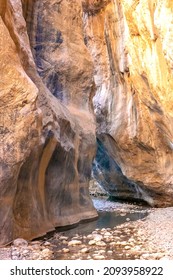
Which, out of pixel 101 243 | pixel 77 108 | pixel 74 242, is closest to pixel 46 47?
pixel 77 108

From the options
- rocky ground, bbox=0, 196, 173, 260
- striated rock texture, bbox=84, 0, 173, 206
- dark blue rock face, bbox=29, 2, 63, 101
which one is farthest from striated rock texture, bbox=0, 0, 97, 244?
striated rock texture, bbox=84, 0, 173, 206

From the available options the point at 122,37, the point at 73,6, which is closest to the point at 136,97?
the point at 122,37

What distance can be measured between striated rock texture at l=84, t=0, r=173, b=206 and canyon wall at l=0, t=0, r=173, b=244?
47 millimetres

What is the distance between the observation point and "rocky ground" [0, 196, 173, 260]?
6.11m

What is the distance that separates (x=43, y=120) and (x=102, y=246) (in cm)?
377

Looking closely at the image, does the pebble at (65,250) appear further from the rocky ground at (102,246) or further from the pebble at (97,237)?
the pebble at (97,237)

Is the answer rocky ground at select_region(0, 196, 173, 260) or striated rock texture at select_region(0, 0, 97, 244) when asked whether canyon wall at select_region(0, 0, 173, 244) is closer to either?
striated rock texture at select_region(0, 0, 97, 244)

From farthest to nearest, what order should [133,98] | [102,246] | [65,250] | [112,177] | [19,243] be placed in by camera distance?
[112,177] → [133,98] → [102,246] → [19,243] → [65,250]

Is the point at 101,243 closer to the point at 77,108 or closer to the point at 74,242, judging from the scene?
the point at 74,242

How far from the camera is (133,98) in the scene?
16469 mm

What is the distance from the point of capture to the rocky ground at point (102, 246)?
6105 millimetres
